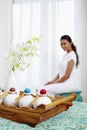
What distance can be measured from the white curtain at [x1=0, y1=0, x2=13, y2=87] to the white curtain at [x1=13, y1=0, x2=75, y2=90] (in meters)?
0.10

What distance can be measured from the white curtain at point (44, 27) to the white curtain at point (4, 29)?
0.10 metres

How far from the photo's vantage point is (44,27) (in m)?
3.95

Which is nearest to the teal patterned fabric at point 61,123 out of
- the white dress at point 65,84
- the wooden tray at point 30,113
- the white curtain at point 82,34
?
the wooden tray at point 30,113

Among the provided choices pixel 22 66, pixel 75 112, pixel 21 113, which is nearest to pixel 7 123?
pixel 21 113

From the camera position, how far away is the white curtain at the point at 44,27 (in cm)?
385

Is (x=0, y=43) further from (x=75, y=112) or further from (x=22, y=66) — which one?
(x=75, y=112)

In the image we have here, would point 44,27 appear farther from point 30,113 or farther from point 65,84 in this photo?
point 30,113

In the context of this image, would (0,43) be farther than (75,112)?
Yes

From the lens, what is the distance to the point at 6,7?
4105 mm

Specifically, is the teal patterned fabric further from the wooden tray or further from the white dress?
the white dress

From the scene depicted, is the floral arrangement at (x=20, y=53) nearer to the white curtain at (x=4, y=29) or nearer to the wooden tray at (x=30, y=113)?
the wooden tray at (x=30, y=113)

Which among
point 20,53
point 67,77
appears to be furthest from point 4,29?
point 20,53

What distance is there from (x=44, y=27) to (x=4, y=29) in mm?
716

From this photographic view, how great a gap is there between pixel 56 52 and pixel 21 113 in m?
2.79
